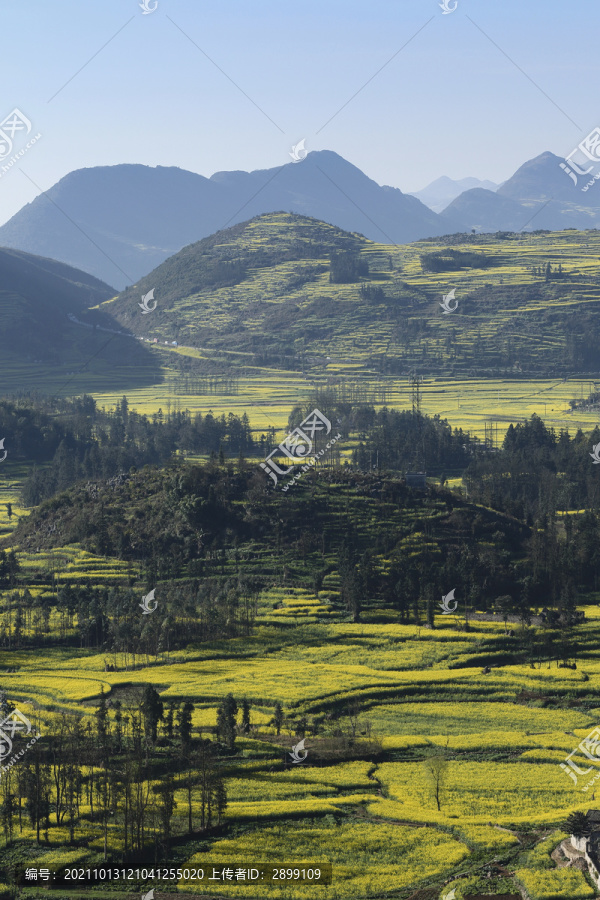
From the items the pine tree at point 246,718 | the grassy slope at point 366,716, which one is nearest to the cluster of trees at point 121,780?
the grassy slope at point 366,716

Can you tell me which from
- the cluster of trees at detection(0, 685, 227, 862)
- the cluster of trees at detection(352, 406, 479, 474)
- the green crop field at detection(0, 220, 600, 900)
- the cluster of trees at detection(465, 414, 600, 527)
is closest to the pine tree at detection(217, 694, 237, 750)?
the green crop field at detection(0, 220, 600, 900)

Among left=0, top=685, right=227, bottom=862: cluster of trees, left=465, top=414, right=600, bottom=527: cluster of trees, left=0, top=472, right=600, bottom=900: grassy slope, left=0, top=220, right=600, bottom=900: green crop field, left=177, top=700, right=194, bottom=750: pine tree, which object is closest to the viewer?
left=0, top=472, right=600, bottom=900: grassy slope

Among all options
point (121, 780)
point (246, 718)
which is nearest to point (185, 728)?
point (246, 718)

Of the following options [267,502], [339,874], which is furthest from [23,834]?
[267,502]

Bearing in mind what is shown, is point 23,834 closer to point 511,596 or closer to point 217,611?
point 217,611

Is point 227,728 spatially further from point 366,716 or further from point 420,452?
point 420,452

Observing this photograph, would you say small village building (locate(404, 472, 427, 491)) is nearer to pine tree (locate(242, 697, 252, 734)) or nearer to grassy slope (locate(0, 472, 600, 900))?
grassy slope (locate(0, 472, 600, 900))

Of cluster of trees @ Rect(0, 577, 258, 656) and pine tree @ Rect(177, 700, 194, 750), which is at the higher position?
cluster of trees @ Rect(0, 577, 258, 656)

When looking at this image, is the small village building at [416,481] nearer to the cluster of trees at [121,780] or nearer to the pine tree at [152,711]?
the cluster of trees at [121,780]

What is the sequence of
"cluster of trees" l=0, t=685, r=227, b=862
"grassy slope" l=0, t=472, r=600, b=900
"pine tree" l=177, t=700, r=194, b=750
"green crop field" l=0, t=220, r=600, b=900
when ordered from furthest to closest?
"pine tree" l=177, t=700, r=194, b=750, "cluster of trees" l=0, t=685, r=227, b=862, "green crop field" l=0, t=220, r=600, b=900, "grassy slope" l=0, t=472, r=600, b=900
